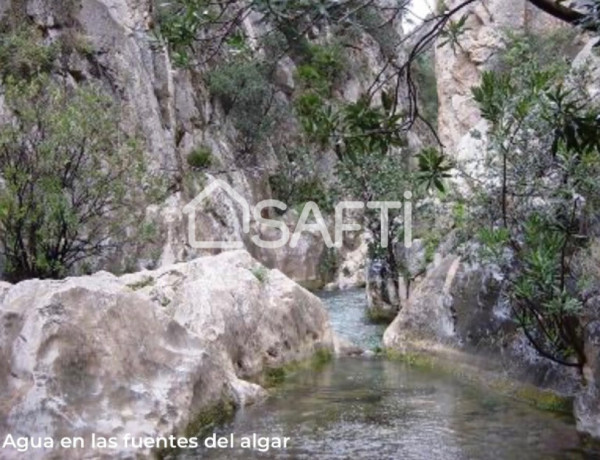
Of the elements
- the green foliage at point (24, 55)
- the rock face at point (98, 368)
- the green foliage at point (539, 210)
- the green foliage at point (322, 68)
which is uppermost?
the green foliage at point (322, 68)

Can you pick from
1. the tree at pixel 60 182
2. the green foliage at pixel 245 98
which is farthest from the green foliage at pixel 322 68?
the tree at pixel 60 182

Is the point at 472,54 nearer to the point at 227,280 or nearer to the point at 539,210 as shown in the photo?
the point at 227,280

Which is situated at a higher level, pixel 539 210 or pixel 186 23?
pixel 186 23

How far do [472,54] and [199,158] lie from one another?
49.7 ft

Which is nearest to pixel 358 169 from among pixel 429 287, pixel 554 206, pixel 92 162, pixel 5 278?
pixel 429 287

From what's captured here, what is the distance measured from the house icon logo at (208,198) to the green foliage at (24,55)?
646 centimetres

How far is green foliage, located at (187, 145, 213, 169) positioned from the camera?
28.5 m

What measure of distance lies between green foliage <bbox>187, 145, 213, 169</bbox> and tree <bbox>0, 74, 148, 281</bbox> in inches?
570

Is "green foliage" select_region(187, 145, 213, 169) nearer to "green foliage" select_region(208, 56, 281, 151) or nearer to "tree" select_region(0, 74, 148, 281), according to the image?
"green foliage" select_region(208, 56, 281, 151)

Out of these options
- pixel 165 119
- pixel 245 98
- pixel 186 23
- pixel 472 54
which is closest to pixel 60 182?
pixel 186 23

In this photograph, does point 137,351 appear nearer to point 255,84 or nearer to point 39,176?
point 39,176

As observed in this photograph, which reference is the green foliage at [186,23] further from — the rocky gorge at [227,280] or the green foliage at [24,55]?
the green foliage at [24,55]

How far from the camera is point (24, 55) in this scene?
67.3ft

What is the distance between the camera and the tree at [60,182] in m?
12.4
